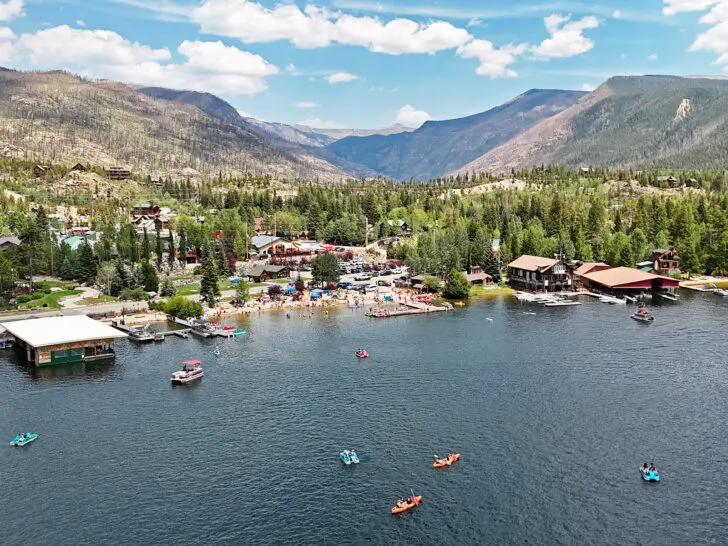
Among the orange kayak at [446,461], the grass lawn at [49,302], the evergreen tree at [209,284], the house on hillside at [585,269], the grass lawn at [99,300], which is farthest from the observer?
the house on hillside at [585,269]

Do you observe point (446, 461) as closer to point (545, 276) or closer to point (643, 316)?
point (643, 316)

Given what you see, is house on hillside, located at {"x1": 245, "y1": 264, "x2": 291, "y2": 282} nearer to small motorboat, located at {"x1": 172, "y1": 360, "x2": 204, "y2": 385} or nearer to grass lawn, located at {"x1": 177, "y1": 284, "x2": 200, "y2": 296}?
grass lawn, located at {"x1": 177, "y1": 284, "x2": 200, "y2": 296}

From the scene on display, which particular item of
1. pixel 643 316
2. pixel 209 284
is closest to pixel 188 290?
pixel 209 284

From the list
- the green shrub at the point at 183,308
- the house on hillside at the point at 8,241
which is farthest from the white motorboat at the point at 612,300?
the house on hillside at the point at 8,241

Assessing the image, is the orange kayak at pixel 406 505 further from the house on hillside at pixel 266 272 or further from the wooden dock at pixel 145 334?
the house on hillside at pixel 266 272

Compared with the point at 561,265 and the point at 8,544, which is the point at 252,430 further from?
the point at 561,265
